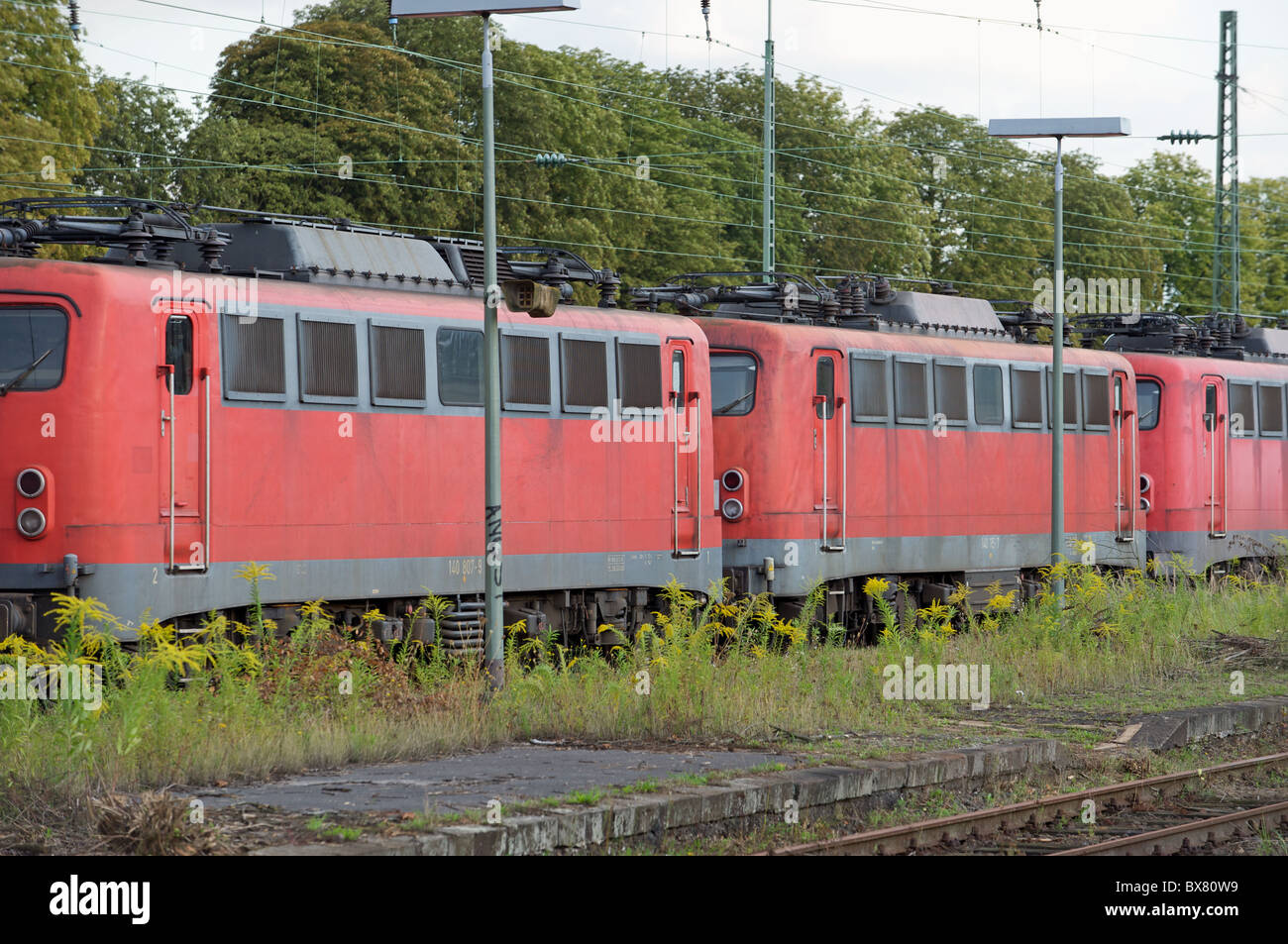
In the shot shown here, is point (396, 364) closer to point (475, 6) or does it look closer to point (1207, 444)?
point (475, 6)

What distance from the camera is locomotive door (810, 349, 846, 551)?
2114 cm

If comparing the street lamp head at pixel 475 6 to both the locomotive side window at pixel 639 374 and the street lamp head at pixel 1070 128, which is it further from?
the street lamp head at pixel 1070 128

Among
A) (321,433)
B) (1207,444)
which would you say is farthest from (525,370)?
(1207,444)

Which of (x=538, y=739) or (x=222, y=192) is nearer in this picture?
(x=538, y=739)

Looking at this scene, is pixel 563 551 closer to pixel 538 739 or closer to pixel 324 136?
pixel 538 739

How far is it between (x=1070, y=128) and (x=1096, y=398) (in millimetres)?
5406

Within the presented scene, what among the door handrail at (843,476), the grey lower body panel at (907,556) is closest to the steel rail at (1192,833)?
the grey lower body panel at (907,556)

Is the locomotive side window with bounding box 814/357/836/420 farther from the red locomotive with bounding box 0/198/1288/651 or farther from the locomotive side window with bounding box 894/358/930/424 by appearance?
the locomotive side window with bounding box 894/358/930/424

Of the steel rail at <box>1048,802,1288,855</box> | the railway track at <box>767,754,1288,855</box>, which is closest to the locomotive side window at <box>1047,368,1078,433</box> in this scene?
the railway track at <box>767,754,1288,855</box>

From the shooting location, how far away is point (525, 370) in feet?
57.3

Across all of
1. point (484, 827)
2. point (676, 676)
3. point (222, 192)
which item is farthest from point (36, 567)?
→ point (222, 192)

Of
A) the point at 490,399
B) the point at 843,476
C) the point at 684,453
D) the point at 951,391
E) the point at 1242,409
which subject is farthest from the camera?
the point at 1242,409

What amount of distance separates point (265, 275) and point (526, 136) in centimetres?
3294

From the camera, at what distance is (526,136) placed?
4784 centimetres
